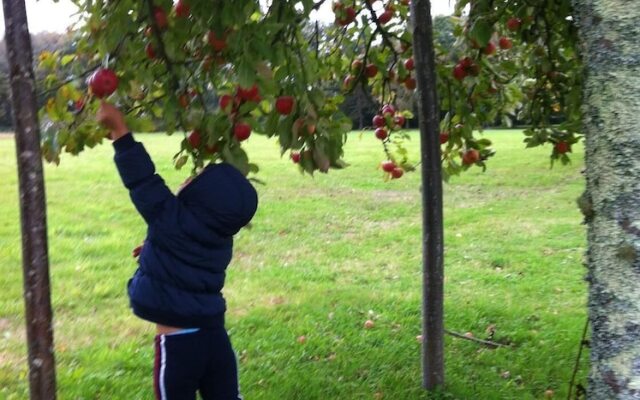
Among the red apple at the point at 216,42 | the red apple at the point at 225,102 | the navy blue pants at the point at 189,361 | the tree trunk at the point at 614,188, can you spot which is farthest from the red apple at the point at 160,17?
the tree trunk at the point at 614,188

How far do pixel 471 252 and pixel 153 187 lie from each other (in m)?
5.67

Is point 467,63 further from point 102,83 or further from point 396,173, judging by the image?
point 102,83

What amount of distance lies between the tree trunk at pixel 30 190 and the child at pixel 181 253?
16.4 inches

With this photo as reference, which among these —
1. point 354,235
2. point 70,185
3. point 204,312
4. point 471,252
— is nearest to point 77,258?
point 354,235

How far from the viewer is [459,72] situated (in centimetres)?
369

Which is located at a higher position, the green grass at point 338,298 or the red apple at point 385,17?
the red apple at point 385,17

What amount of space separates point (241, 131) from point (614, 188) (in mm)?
1042

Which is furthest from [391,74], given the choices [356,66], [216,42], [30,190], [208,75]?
[30,190]

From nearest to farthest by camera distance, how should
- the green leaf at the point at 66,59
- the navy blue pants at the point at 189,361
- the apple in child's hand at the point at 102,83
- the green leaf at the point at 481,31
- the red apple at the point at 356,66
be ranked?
the apple in child's hand at the point at 102,83 → the navy blue pants at the point at 189,361 → the green leaf at the point at 66,59 → the green leaf at the point at 481,31 → the red apple at the point at 356,66

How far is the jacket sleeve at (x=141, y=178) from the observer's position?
6.70ft

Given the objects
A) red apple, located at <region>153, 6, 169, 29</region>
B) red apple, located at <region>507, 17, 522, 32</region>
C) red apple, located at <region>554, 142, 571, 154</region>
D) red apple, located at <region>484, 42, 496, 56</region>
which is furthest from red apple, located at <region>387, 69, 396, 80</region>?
red apple, located at <region>153, 6, 169, 29</region>

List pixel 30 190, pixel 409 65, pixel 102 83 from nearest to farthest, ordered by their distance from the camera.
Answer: pixel 30 190
pixel 102 83
pixel 409 65

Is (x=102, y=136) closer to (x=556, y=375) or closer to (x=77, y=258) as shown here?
(x=556, y=375)

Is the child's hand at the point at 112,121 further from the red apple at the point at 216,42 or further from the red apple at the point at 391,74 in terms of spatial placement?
the red apple at the point at 391,74
